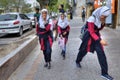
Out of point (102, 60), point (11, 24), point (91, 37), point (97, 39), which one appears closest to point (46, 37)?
point (91, 37)

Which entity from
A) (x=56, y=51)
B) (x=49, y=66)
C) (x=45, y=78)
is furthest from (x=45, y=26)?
(x=56, y=51)

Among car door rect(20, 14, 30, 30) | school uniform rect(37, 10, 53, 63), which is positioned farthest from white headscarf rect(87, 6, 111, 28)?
car door rect(20, 14, 30, 30)

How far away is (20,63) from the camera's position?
31.5 ft

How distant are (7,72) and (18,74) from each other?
1.98 feet

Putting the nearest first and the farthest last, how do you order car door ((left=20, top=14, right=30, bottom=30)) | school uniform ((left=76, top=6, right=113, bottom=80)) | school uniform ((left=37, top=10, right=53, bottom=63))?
school uniform ((left=76, top=6, right=113, bottom=80))
school uniform ((left=37, top=10, right=53, bottom=63))
car door ((left=20, top=14, right=30, bottom=30))

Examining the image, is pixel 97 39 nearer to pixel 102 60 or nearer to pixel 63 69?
pixel 102 60

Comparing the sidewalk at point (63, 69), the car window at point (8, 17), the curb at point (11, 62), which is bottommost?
the sidewalk at point (63, 69)

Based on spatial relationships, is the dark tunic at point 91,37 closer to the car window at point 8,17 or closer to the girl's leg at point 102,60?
the girl's leg at point 102,60

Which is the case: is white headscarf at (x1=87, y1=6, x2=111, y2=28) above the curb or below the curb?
above

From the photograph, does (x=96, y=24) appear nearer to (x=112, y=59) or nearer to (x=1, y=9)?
(x=112, y=59)

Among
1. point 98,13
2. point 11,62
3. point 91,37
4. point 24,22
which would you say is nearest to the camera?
point 98,13

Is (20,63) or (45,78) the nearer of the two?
(45,78)

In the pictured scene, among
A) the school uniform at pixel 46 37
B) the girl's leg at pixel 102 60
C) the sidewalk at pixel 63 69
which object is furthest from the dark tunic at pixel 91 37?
the school uniform at pixel 46 37

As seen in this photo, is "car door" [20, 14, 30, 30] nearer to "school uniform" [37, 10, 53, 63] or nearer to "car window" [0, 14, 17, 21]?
"car window" [0, 14, 17, 21]
